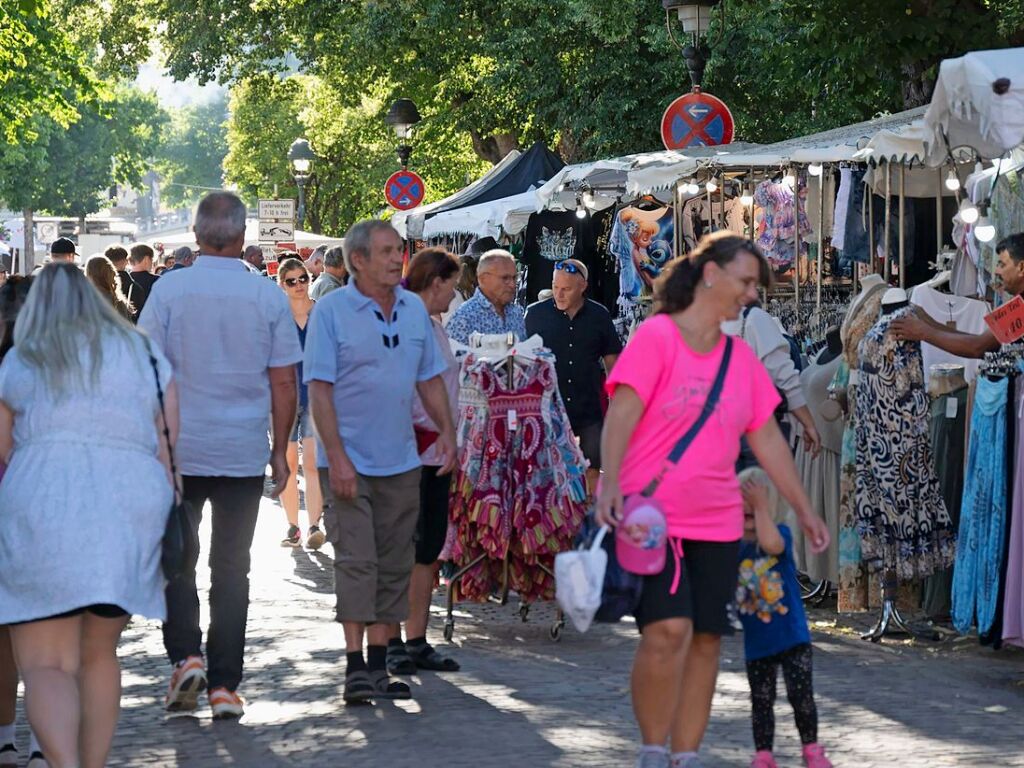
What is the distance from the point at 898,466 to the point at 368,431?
10.3 feet

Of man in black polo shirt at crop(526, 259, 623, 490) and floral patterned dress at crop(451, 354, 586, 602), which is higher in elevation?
man in black polo shirt at crop(526, 259, 623, 490)

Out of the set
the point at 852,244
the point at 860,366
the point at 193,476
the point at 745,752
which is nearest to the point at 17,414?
the point at 193,476

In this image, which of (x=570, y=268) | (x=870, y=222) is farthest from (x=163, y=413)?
(x=870, y=222)

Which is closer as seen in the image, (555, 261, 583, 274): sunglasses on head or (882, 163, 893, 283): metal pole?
(555, 261, 583, 274): sunglasses on head

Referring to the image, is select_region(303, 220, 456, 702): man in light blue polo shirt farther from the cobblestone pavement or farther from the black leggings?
the black leggings

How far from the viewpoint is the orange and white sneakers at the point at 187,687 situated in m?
7.88

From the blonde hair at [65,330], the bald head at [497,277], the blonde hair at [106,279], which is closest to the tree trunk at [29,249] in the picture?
the blonde hair at [106,279]

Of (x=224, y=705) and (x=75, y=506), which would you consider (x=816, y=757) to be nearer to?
(x=224, y=705)

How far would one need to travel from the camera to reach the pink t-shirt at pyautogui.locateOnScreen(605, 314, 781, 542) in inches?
244

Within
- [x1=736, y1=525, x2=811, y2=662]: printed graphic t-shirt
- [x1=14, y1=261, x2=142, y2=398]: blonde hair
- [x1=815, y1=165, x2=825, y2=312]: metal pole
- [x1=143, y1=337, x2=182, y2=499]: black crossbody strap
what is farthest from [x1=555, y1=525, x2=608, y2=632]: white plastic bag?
[x1=815, y1=165, x2=825, y2=312]: metal pole

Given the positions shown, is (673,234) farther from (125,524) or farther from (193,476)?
(125,524)

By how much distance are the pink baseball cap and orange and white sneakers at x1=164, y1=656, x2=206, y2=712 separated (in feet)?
8.06

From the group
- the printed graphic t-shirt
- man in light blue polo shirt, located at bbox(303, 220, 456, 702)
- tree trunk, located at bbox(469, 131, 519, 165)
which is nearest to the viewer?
the printed graphic t-shirt

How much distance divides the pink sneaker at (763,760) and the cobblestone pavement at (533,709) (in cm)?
33
